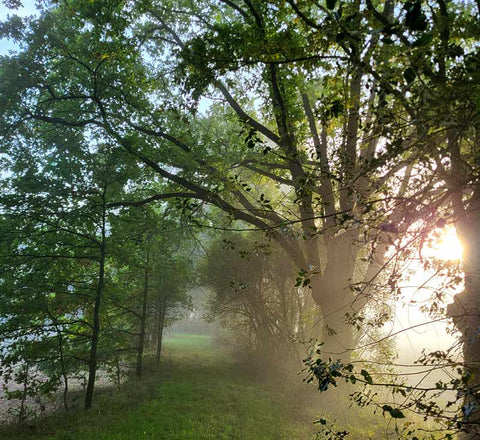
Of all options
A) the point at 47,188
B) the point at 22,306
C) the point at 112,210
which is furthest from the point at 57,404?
the point at 47,188

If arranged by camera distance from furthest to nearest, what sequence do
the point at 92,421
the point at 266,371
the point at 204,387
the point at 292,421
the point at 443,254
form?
the point at 266,371, the point at 204,387, the point at 292,421, the point at 92,421, the point at 443,254

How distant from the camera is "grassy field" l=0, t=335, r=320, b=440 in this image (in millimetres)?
7970

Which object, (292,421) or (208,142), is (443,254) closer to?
(208,142)

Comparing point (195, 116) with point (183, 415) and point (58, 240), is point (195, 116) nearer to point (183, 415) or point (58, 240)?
point (58, 240)

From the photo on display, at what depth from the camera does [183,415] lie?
934 cm

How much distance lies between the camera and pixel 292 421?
945cm

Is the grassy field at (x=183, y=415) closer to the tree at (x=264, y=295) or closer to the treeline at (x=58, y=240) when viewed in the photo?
the treeline at (x=58, y=240)

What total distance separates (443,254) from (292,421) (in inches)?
311

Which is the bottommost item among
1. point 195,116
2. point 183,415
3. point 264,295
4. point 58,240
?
point 183,415

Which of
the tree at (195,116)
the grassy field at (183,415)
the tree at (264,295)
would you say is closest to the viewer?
the tree at (195,116)

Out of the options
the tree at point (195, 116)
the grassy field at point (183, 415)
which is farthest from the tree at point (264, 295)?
the tree at point (195, 116)

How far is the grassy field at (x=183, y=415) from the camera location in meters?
7.97

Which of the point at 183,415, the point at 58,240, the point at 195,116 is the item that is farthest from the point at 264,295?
the point at 195,116

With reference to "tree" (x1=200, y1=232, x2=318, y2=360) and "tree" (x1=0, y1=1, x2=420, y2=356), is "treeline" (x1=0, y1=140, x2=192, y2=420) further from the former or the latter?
"tree" (x1=200, y1=232, x2=318, y2=360)
